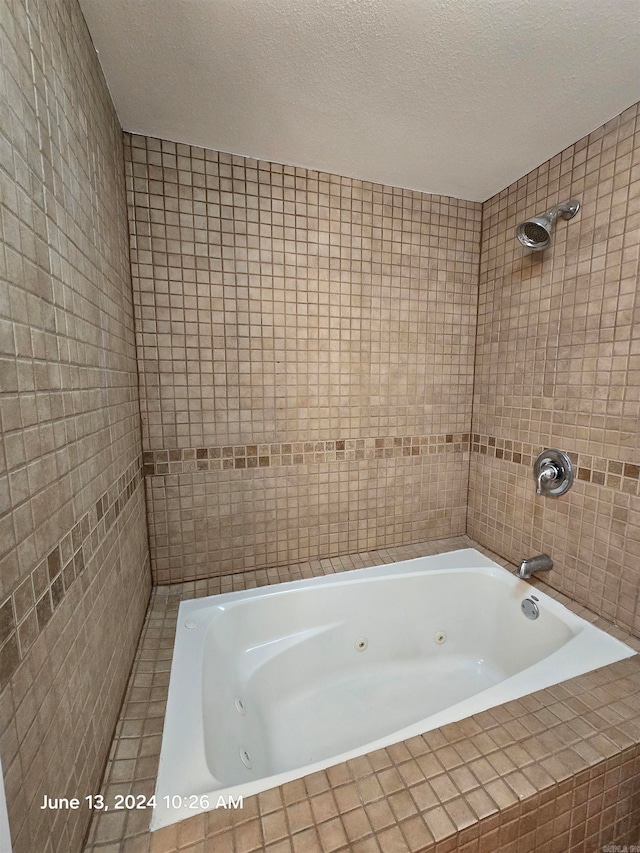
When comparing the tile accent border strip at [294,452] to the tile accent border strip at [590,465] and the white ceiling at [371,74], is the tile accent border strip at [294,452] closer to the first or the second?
the tile accent border strip at [590,465]

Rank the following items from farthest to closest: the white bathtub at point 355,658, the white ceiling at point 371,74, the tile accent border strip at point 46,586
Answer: the white bathtub at point 355,658 < the white ceiling at point 371,74 < the tile accent border strip at point 46,586

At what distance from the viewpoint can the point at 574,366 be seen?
4.09ft

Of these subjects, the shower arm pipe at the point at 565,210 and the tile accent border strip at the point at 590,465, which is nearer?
the tile accent border strip at the point at 590,465

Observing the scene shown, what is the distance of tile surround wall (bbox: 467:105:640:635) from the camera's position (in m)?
1.09

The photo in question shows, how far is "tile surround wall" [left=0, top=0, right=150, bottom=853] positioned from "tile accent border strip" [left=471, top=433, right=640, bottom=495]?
4.98ft

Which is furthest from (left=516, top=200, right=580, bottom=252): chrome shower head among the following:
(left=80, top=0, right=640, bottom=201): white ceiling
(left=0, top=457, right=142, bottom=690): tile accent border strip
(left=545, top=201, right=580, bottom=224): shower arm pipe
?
(left=0, top=457, right=142, bottom=690): tile accent border strip

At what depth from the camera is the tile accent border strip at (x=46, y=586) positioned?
0.44 meters

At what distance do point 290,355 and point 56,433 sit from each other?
93 cm

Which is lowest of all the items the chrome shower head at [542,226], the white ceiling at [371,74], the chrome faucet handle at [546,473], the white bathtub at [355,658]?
the white bathtub at [355,658]

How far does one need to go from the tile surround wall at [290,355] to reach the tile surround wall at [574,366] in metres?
0.18

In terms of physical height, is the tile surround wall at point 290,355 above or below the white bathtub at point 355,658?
above

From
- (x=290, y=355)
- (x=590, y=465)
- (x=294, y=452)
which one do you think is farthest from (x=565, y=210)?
(x=294, y=452)

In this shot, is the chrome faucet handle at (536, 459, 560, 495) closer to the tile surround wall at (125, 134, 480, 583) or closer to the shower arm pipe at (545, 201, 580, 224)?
the tile surround wall at (125, 134, 480, 583)

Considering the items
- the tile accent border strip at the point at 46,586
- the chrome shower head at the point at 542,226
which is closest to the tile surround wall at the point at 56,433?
the tile accent border strip at the point at 46,586
